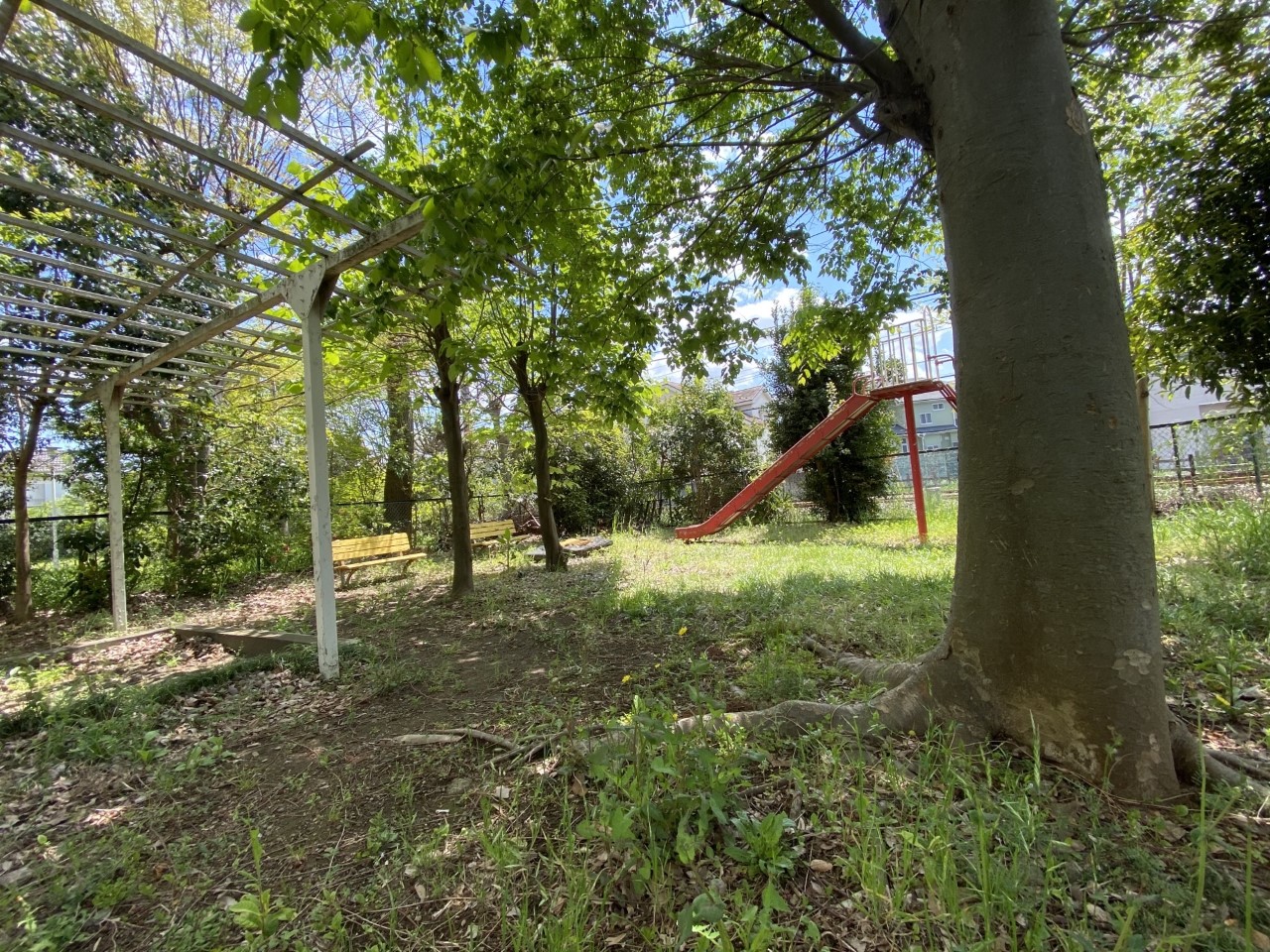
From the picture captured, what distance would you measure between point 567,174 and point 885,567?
559 centimetres

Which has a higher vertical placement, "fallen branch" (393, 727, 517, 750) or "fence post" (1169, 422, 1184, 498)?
"fence post" (1169, 422, 1184, 498)

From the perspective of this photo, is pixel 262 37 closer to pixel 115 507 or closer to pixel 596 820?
pixel 596 820

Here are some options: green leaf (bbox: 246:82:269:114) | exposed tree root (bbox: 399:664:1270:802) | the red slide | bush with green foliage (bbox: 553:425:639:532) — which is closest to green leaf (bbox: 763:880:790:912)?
exposed tree root (bbox: 399:664:1270:802)

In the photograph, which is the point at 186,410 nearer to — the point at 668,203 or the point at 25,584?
the point at 25,584

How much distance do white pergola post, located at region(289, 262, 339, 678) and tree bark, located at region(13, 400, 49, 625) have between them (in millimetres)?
5590

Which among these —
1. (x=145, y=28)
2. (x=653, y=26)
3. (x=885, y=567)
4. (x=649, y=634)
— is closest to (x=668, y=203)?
(x=653, y=26)

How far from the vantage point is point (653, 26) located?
3.85m

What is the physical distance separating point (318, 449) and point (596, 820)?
A: 3.51 metres

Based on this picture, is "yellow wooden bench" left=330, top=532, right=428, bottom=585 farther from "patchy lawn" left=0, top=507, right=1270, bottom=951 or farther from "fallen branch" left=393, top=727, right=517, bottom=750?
"fallen branch" left=393, top=727, right=517, bottom=750

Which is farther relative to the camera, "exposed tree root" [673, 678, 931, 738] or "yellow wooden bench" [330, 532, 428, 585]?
"yellow wooden bench" [330, 532, 428, 585]

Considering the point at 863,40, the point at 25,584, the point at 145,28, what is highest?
the point at 145,28

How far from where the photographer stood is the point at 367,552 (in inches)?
352

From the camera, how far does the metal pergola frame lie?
115 inches

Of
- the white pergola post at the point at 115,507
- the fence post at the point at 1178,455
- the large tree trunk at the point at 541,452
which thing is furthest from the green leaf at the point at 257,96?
the fence post at the point at 1178,455
